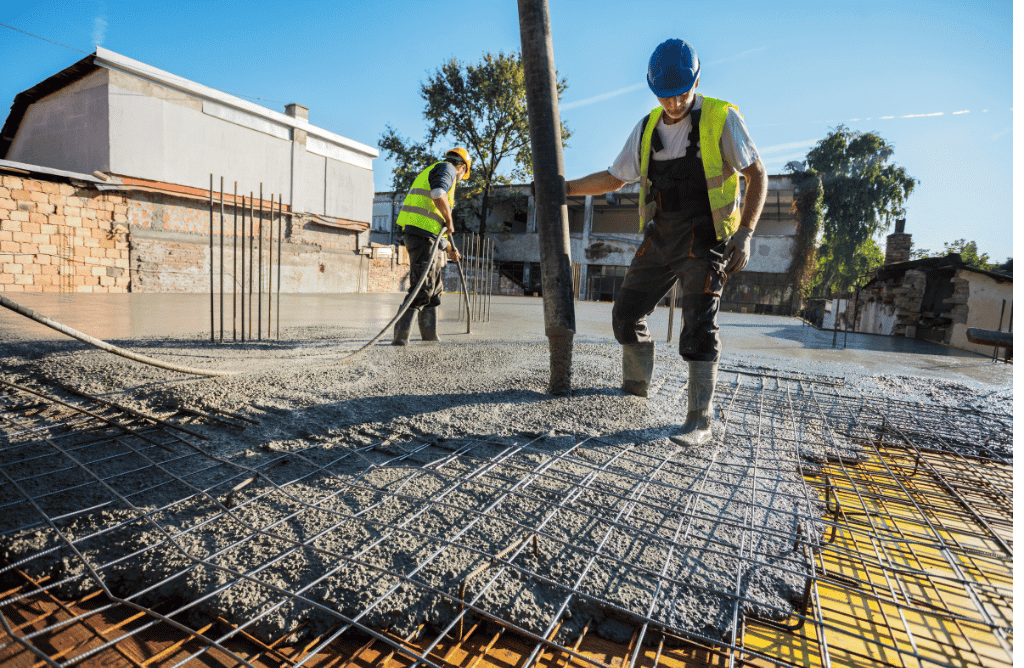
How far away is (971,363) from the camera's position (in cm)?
554

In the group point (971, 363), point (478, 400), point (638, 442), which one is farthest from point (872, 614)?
point (971, 363)

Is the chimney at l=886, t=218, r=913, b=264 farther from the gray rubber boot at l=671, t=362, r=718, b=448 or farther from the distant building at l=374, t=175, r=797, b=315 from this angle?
the gray rubber boot at l=671, t=362, r=718, b=448

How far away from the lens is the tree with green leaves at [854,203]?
24172 mm

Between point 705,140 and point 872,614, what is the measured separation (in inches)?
77.1

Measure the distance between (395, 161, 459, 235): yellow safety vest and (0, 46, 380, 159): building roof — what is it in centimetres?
1251

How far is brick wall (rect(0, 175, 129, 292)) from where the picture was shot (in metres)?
10.8

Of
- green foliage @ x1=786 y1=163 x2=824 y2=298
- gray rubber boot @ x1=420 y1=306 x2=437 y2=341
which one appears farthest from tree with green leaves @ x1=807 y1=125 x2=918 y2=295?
gray rubber boot @ x1=420 y1=306 x2=437 y2=341

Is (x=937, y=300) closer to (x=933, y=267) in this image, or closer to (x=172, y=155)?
(x=933, y=267)

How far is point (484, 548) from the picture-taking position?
1397mm

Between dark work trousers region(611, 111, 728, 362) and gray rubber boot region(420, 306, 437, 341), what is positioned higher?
dark work trousers region(611, 111, 728, 362)

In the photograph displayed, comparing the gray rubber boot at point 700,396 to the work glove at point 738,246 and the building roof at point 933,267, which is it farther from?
the building roof at point 933,267

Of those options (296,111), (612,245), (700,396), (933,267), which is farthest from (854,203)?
(700,396)

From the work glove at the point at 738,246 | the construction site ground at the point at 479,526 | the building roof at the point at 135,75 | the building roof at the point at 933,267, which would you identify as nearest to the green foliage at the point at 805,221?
the building roof at the point at 933,267

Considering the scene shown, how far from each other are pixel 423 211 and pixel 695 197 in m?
2.60
